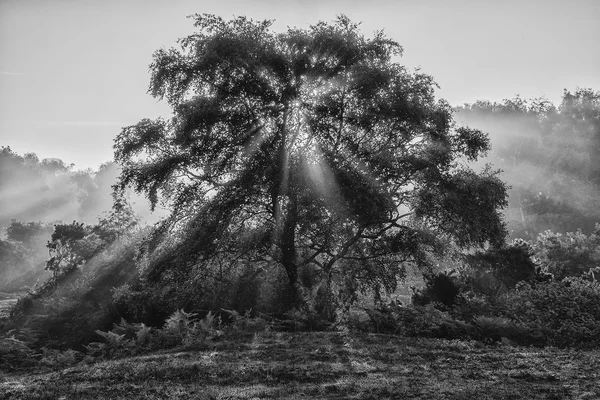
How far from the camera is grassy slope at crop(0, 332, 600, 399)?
676cm

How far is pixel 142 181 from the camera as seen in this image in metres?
15.1

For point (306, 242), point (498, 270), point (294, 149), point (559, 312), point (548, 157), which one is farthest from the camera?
point (548, 157)

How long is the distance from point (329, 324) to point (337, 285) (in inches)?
203

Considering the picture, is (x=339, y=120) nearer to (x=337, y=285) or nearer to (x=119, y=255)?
(x=337, y=285)

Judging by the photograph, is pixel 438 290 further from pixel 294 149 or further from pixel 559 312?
pixel 294 149

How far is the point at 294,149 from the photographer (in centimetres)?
1497

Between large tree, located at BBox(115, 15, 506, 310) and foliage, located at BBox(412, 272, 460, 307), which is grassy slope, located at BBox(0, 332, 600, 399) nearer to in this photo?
large tree, located at BBox(115, 15, 506, 310)

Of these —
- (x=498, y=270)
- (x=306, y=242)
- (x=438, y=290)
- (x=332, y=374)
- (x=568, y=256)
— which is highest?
(x=306, y=242)

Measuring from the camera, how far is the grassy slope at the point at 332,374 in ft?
22.2

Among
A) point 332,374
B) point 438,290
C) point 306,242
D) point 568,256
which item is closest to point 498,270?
point 438,290

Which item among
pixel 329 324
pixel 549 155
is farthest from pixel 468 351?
pixel 549 155

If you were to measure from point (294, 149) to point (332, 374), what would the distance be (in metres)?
8.51

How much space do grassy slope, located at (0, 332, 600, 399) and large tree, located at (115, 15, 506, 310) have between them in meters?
5.11

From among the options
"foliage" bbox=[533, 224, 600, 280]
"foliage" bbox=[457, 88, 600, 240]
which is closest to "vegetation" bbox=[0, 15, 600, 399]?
"foliage" bbox=[533, 224, 600, 280]
